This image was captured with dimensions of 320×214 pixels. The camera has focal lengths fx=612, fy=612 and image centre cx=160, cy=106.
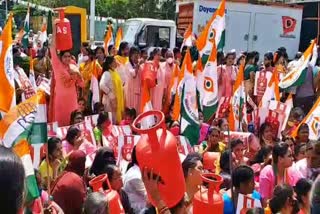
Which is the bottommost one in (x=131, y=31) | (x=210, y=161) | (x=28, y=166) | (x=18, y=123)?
(x=210, y=161)

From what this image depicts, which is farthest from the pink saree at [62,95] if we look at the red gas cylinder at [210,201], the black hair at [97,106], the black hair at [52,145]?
the red gas cylinder at [210,201]

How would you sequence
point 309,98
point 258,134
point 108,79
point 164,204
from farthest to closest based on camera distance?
point 309,98
point 108,79
point 258,134
point 164,204

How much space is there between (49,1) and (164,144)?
35871mm

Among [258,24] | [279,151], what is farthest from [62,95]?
[258,24]

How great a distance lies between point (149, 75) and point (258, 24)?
896 centimetres

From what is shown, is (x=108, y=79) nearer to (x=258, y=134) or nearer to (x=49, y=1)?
(x=258, y=134)

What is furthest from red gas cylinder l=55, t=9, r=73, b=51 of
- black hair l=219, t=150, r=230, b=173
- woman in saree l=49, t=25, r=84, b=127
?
black hair l=219, t=150, r=230, b=173

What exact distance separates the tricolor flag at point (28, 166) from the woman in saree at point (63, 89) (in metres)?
3.28

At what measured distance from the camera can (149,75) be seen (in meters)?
8.72

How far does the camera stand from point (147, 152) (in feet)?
8.74

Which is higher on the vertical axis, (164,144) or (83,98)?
(164,144)

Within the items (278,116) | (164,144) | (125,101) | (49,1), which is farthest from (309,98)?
(49,1)

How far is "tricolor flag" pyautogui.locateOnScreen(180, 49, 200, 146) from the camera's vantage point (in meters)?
6.22

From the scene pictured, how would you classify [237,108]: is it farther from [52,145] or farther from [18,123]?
[18,123]
